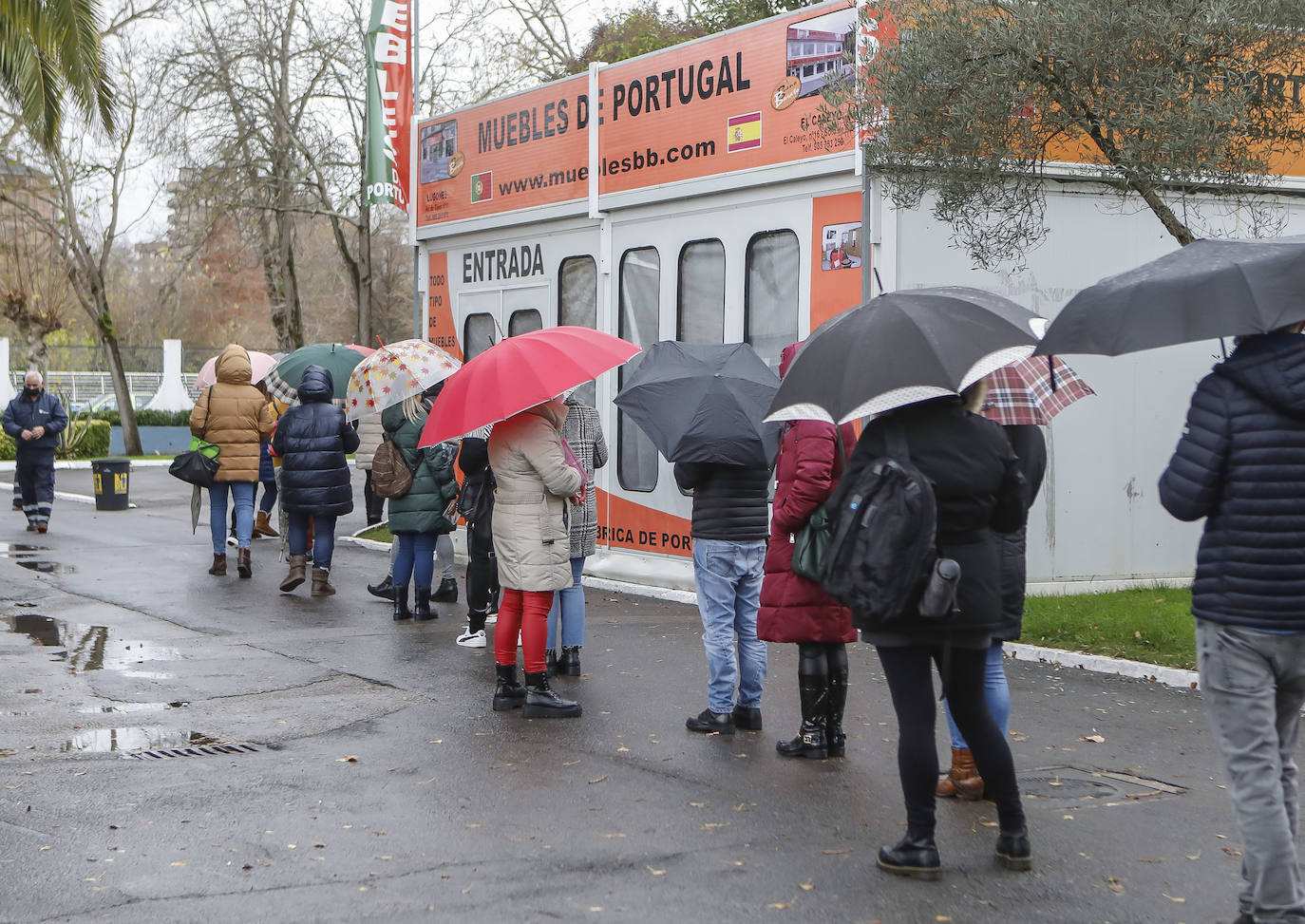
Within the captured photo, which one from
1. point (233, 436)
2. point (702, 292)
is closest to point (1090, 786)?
point (702, 292)

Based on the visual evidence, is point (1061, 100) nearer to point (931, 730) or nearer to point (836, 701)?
point (836, 701)

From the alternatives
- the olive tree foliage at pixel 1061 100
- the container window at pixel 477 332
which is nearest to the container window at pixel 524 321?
the container window at pixel 477 332

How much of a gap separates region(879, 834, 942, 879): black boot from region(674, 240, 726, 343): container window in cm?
749

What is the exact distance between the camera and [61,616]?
11008 millimetres

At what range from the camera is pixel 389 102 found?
54.8ft

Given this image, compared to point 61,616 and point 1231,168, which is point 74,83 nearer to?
point 61,616

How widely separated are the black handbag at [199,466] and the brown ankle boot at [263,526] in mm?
2947

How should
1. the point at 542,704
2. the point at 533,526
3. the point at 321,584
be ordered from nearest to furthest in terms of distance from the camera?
the point at 533,526 → the point at 542,704 → the point at 321,584

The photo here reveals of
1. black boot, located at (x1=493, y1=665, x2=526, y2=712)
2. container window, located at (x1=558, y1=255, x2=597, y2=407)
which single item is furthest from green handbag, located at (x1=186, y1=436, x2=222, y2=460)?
black boot, located at (x1=493, y1=665, x2=526, y2=712)

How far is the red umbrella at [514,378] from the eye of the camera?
700cm

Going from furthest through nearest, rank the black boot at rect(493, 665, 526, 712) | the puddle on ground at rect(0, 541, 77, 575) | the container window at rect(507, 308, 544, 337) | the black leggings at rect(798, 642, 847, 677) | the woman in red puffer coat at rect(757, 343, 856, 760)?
the container window at rect(507, 308, 544, 337)
the puddle on ground at rect(0, 541, 77, 575)
the black boot at rect(493, 665, 526, 712)
the black leggings at rect(798, 642, 847, 677)
the woman in red puffer coat at rect(757, 343, 856, 760)

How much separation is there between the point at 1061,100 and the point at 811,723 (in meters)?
4.62

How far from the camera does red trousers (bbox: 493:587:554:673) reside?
742 centimetres

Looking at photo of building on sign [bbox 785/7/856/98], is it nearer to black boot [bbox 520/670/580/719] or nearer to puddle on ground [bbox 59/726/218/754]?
black boot [bbox 520/670/580/719]
